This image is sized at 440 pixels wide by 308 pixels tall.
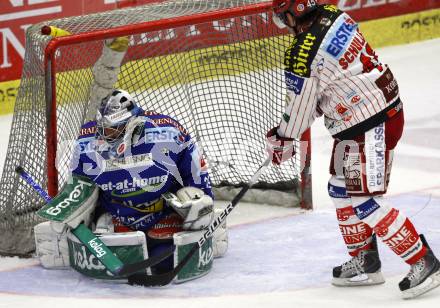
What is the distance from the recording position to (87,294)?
5.45 meters

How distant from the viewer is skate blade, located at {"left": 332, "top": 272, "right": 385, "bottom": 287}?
543cm

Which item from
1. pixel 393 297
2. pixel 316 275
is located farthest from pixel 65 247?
pixel 393 297

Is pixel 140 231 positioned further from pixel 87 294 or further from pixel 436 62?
pixel 436 62

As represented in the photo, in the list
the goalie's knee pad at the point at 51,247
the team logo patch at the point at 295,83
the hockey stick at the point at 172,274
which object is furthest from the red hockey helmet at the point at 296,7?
the goalie's knee pad at the point at 51,247

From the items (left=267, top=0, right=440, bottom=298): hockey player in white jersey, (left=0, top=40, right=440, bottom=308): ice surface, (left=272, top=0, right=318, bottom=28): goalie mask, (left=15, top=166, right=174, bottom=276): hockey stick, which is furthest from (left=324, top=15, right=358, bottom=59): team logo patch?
(left=15, top=166, right=174, bottom=276): hockey stick

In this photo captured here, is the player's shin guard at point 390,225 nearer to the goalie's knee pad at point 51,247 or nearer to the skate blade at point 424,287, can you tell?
the skate blade at point 424,287

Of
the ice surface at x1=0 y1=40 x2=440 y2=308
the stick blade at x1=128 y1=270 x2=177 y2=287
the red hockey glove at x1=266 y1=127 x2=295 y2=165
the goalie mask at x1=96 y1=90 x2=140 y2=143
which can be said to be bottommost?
the ice surface at x1=0 y1=40 x2=440 y2=308

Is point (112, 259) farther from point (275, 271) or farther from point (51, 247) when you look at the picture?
point (275, 271)

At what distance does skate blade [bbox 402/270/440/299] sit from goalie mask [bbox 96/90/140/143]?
4.55 feet

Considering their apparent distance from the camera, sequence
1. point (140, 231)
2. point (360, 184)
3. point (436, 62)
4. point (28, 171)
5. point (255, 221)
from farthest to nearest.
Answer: point (436, 62) < point (255, 221) < point (28, 171) < point (140, 231) < point (360, 184)

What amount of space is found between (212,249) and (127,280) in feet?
1.39

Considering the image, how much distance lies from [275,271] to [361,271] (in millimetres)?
453

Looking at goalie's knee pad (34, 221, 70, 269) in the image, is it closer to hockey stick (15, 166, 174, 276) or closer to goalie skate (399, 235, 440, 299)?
hockey stick (15, 166, 174, 276)

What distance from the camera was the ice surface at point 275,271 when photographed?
5.30 metres
